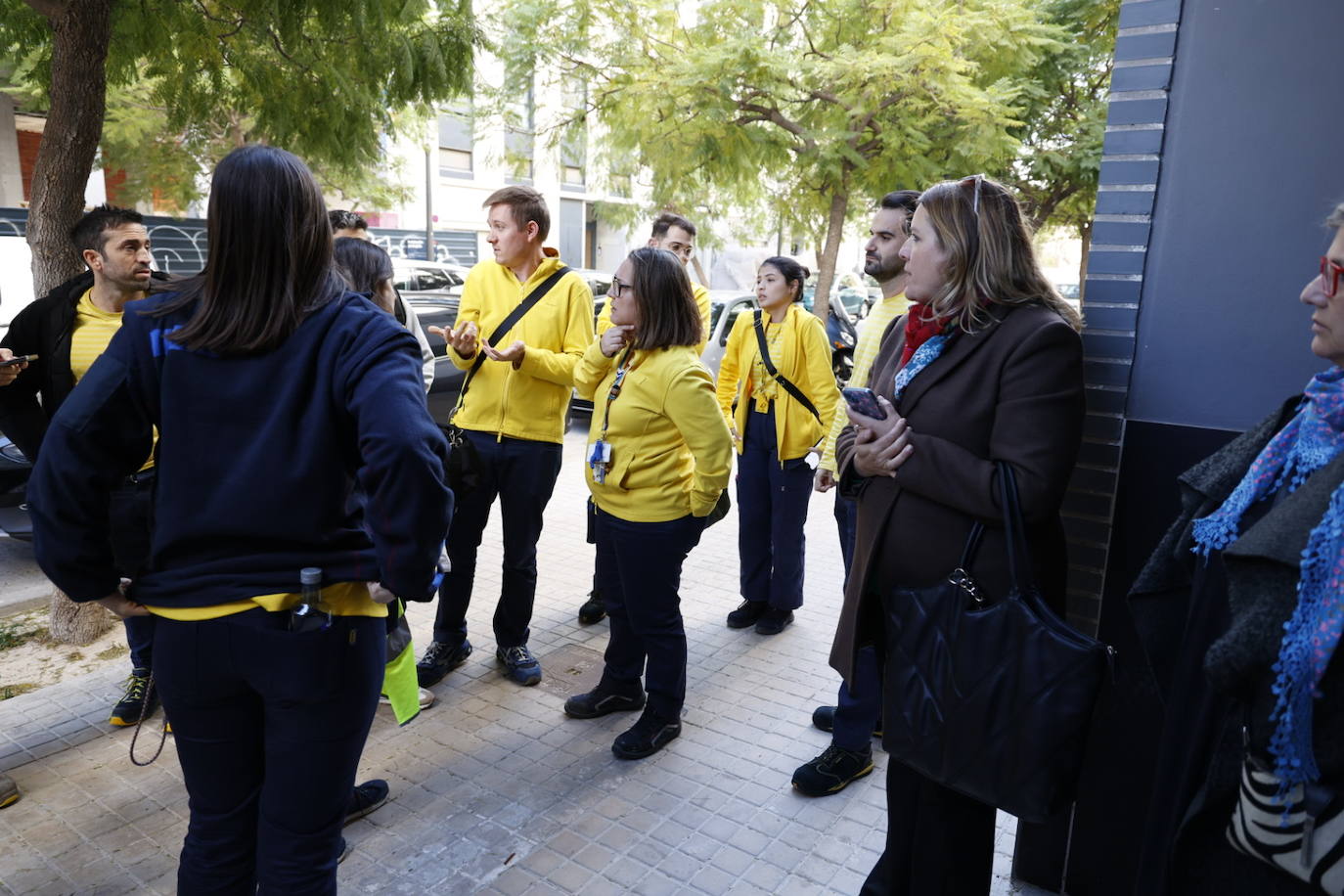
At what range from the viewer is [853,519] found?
377cm

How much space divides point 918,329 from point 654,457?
137 centimetres

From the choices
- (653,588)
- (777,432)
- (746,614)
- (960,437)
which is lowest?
(746,614)

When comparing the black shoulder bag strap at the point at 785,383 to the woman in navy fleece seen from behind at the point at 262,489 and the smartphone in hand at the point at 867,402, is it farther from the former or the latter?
the woman in navy fleece seen from behind at the point at 262,489

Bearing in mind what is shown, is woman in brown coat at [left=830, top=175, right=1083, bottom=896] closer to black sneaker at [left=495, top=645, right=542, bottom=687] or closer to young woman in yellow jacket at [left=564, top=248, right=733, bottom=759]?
young woman in yellow jacket at [left=564, top=248, right=733, bottom=759]

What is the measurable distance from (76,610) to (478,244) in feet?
93.9

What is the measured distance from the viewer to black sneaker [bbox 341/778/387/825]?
3.25 metres

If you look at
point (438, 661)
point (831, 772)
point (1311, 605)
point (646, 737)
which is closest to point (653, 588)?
point (646, 737)

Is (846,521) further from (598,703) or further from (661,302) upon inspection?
(598,703)

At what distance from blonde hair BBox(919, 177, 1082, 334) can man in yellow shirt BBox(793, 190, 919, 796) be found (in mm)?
838

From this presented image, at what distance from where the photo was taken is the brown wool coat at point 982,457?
7.05ft

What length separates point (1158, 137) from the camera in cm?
244

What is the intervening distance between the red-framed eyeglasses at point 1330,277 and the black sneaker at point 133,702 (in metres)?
4.09

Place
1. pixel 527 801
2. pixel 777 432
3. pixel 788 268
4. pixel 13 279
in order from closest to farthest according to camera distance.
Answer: pixel 527 801
pixel 777 432
pixel 788 268
pixel 13 279

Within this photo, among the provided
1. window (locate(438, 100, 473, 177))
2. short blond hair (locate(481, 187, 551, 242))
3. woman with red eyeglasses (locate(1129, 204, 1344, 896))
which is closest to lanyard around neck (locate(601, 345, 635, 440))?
short blond hair (locate(481, 187, 551, 242))
